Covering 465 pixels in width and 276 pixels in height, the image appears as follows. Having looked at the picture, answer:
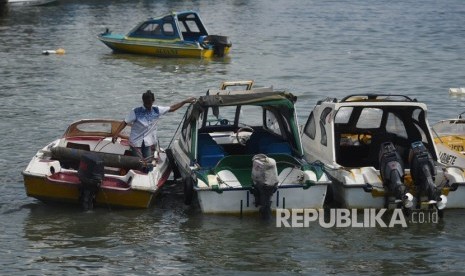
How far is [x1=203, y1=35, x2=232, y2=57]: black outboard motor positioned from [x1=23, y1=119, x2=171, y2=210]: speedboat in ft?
69.7

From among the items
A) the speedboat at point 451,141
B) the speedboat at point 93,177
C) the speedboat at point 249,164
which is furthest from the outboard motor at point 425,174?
the speedboat at point 93,177

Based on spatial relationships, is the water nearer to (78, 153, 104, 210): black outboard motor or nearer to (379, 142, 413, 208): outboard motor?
(78, 153, 104, 210): black outboard motor

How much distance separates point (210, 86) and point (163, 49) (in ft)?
19.0

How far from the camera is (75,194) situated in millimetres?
17250

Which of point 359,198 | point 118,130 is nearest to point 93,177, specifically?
point 118,130

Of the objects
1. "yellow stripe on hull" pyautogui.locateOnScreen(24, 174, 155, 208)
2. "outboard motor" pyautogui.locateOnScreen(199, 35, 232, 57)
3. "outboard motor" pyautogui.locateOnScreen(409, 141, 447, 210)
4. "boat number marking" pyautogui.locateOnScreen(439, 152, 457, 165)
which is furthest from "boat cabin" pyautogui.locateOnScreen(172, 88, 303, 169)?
"outboard motor" pyautogui.locateOnScreen(199, 35, 232, 57)

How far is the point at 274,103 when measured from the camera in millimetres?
17875

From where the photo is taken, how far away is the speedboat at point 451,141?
18.0 m

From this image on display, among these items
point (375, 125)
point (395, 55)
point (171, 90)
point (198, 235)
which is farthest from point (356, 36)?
point (198, 235)

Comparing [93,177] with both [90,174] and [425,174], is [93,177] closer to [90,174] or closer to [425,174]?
[90,174]

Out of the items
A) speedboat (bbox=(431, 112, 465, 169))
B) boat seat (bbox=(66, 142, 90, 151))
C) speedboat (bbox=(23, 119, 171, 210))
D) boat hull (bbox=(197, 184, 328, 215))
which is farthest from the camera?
boat seat (bbox=(66, 142, 90, 151))

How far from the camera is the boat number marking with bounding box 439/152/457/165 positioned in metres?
18.1

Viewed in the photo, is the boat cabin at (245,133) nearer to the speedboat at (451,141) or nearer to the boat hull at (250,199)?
the boat hull at (250,199)

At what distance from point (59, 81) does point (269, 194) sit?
2037 cm
